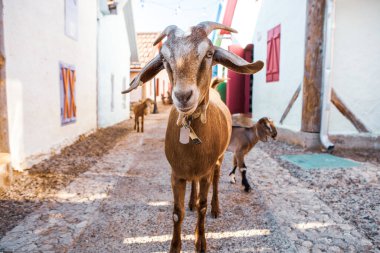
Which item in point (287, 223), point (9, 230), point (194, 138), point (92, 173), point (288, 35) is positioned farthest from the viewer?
point (288, 35)

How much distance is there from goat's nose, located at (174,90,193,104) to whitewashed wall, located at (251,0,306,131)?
568cm

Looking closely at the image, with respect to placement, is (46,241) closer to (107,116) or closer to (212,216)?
(212,216)

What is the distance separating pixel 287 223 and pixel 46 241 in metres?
2.33

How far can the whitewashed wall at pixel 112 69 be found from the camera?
994cm

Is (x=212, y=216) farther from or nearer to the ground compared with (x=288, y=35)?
nearer to the ground

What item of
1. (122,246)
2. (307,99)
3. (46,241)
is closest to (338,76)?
(307,99)

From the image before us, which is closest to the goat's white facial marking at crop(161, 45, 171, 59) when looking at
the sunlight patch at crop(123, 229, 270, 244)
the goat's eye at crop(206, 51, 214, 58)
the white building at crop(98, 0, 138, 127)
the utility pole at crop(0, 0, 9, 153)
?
the goat's eye at crop(206, 51, 214, 58)

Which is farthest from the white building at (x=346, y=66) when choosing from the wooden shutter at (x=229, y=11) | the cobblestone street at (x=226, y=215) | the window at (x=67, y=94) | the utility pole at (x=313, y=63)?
the wooden shutter at (x=229, y=11)

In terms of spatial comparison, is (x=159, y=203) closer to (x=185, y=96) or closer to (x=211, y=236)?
(x=211, y=236)

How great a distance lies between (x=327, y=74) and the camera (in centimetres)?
585

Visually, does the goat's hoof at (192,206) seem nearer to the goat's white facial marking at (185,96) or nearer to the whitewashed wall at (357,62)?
the goat's white facial marking at (185,96)

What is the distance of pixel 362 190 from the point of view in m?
3.84

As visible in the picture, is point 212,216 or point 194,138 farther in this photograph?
point 212,216

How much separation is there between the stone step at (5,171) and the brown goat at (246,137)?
3.07 meters
